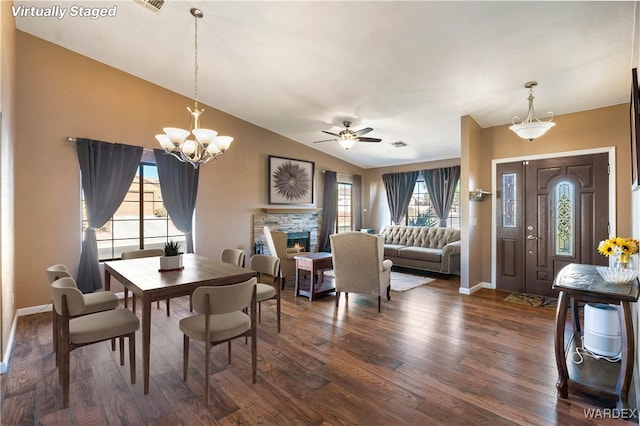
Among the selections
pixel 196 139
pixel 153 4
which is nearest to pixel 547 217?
pixel 196 139

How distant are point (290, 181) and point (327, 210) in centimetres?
133

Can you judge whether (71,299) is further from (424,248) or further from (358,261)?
(424,248)

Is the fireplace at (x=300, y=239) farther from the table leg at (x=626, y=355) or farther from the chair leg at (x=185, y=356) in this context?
the table leg at (x=626, y=355)

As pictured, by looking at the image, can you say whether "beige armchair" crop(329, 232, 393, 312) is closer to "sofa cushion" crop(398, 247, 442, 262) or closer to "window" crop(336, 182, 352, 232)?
"sofa cushion" crop(398, 247, 442, 262)

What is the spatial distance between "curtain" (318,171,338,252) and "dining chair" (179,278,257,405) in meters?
4.92

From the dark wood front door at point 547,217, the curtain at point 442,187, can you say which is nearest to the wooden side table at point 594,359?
the dark wood front door at point 547,217

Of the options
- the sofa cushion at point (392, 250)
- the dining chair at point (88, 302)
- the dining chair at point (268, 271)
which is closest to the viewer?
the dining chair at point (88, 302)

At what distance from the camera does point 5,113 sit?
8.91 ft

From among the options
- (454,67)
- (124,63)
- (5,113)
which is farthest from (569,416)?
(124,63)

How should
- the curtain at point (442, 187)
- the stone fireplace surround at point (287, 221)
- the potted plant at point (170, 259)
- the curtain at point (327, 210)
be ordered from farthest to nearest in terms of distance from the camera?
the curtain at point (327, 210)
the curtain at point (442, 187)
the stone fireplace surround at point (287, 221)
the potted plant at point (170, 259)

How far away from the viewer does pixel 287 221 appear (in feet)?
21.3

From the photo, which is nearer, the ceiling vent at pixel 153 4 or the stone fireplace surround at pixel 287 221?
the ceiling vent at pixel 153 4

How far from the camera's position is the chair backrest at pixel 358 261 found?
3799mm

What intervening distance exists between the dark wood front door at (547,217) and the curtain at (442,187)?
188 centimetres
